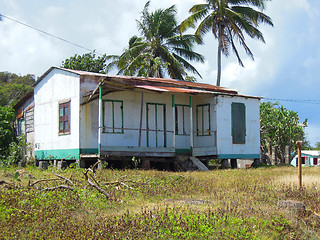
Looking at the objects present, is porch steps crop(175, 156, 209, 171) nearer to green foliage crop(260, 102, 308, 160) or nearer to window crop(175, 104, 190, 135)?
window crop(175, 104, 190, 135)

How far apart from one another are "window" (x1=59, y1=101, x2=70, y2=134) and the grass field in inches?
255

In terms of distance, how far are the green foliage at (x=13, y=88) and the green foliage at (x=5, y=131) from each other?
103 inches

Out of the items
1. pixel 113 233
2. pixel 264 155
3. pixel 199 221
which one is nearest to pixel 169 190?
pixel 199 221

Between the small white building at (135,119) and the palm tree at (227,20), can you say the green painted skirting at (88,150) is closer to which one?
the small white building at (135,119)

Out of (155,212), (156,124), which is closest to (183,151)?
(156,124)

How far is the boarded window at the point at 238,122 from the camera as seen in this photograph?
19.5 meters

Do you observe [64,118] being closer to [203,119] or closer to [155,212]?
[203,119]

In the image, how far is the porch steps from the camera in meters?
17.5

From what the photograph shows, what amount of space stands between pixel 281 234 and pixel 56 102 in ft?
43.2

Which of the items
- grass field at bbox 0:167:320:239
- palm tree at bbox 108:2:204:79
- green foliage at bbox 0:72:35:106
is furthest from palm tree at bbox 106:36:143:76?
grass field at bbox 0:167:320:239

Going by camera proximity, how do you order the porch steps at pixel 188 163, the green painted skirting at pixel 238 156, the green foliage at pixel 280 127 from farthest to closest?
the green foliage at pixel 280 127, the green painted skirting at pixel 238 156, the porch steps at pixel 188 163

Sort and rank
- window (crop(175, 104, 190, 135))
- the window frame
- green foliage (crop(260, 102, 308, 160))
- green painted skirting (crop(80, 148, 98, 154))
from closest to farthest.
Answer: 1. green painted skirting (crop(80, 148, 98, 154))
2. the window frame
3. window (crop(175, 104, 190, 135))
4. green foliage (crop(260, 102, 308, 160))

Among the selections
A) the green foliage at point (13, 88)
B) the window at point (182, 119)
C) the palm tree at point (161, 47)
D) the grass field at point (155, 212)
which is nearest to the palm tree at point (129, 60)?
the palm tree at point (161, 47)

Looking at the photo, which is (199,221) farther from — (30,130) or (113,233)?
(30,130)
